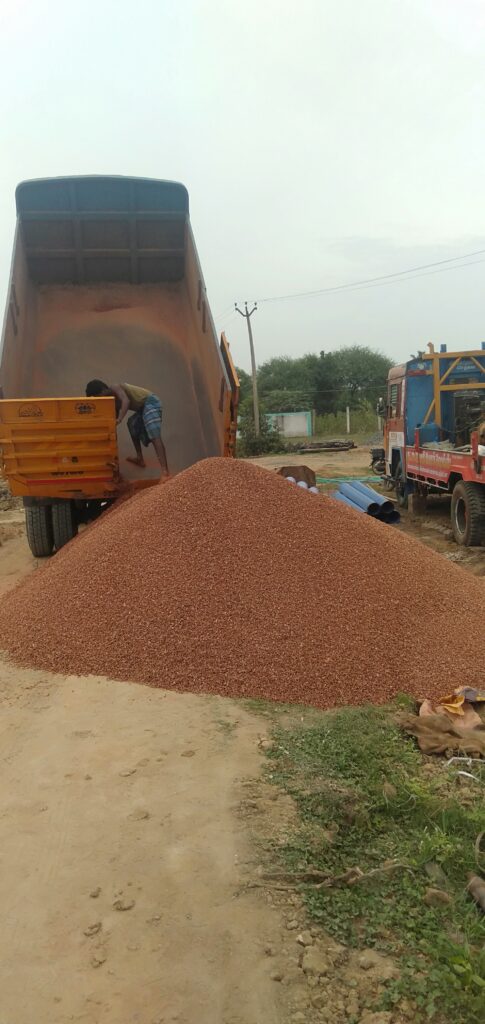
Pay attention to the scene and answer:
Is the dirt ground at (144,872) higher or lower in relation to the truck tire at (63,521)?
lower

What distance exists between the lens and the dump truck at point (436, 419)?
8.88 m

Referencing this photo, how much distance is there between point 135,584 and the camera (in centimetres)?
421

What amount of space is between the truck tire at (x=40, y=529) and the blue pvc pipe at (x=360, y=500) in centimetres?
400

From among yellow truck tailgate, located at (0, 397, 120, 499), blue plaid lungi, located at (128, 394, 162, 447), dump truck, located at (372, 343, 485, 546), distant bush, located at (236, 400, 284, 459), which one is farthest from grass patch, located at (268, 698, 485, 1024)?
distant bush, located at (236, 400, 284, 459)

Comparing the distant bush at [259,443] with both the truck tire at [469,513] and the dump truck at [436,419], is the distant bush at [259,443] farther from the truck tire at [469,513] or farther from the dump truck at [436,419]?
the truck tire at [469,513]

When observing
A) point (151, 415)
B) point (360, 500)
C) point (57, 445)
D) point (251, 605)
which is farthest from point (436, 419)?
point (251, 605)

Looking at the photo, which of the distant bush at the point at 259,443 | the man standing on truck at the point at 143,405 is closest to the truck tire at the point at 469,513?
the man standing on truck at the point at 143,405

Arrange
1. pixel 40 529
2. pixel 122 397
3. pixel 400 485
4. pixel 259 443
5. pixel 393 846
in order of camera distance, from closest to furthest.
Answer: pixel 393 846
pixel 122 397
pixel 40 529
pixel 400 485
pixel 259 443

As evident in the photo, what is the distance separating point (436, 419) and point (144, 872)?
895 centimetres

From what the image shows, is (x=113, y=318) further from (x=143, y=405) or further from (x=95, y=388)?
(x=143, y=405)

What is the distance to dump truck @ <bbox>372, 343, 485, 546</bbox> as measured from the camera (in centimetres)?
888

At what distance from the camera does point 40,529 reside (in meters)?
6.98

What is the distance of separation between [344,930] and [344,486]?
865 cm

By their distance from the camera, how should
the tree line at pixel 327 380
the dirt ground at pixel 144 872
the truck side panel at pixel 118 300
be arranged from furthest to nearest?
the tree line at pixel 327 380 → the truck side panel at pixel 118 300 → the dirt ground at pixel 144 872
